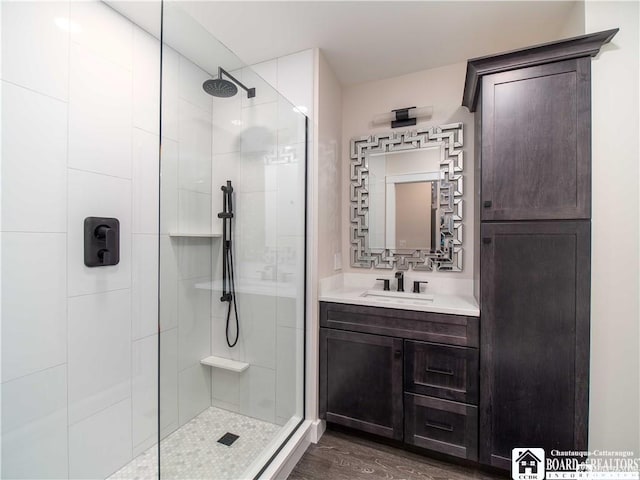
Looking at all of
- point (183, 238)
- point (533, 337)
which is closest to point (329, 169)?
point (183, 238)

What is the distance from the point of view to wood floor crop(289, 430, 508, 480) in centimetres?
161

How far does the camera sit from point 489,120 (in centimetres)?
158

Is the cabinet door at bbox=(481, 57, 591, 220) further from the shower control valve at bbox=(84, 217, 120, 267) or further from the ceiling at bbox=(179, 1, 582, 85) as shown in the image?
the shower control valve at bbox=(84, 217, 120, 267)

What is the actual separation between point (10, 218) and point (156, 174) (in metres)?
0.72

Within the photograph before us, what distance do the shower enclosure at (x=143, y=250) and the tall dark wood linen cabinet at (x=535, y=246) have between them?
1.13 m

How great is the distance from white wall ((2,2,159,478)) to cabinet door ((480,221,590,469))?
1940 mm

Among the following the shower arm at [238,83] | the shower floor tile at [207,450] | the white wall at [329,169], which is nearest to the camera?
the shower floor tile at [207,450]

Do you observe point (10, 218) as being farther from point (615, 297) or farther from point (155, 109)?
point (615, 297)

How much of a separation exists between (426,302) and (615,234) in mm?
965

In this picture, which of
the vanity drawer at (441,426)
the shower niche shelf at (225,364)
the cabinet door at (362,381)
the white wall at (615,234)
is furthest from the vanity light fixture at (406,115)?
the shower niche shelf at (225,364)

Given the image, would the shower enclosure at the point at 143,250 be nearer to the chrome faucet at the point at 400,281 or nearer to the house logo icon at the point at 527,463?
the chrome faucet at the point at 400,281

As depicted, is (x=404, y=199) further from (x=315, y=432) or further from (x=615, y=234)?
(x=315, y=432)

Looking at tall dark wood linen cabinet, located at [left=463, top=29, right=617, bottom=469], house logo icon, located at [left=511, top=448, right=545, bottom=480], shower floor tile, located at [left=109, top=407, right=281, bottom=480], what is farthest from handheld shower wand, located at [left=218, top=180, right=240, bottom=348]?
house logo icon, located at [left=511, top=448, right=545, bottom=480]

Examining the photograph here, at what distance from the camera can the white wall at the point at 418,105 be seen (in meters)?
2.07
